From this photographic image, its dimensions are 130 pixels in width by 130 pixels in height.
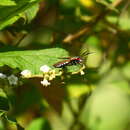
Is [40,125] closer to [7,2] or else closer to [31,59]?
[31,59]

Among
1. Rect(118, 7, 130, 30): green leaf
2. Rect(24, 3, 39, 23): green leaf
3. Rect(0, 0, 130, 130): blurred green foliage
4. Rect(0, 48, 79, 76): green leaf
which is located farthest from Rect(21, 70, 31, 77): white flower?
Rect(118, 7, 130, 30): green leaf

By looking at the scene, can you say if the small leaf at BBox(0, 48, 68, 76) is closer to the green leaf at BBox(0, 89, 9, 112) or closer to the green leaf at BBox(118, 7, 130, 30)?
the green leaf at BBox(0, 89, 9, 112)

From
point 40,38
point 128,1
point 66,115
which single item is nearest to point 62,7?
point 40,38

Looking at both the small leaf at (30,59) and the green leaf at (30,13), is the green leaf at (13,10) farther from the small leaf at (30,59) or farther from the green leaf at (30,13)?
the green leaf at (30,13)

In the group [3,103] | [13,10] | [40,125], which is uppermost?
Result: [13,10]

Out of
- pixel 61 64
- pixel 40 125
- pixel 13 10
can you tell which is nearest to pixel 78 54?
pixel 40 125

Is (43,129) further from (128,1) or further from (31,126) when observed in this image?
(128,1)

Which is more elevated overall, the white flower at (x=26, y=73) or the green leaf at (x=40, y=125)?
the white flower at (x=26, y=73)

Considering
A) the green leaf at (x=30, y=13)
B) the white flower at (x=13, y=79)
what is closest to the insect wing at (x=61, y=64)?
the white flower at (x=13, y=79)
